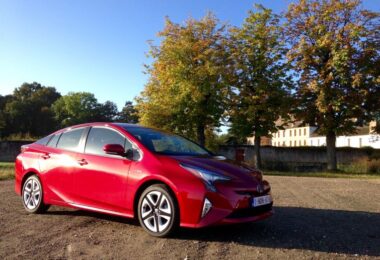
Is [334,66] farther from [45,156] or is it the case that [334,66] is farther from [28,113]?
[28,113]

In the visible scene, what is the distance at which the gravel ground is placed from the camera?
532cm

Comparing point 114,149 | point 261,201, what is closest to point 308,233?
point 261,201

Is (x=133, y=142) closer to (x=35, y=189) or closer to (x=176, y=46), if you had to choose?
(x=35, y=189)

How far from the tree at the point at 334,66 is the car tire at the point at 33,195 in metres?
24.6

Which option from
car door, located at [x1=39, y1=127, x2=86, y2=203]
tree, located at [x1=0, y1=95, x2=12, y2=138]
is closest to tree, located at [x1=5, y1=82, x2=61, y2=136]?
tree, located at [x1=0, y1=95, x2=12, y2=138]

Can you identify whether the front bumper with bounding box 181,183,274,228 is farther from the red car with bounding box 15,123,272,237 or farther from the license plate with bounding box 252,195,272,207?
the license plate with bounding box 252,195,272,207

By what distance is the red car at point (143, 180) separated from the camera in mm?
5797

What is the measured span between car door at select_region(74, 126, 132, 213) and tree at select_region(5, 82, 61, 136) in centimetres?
8269

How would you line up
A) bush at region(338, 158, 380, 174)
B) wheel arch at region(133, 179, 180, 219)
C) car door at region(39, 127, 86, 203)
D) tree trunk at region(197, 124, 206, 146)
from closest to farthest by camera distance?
wheel arch at region(133, 179, 180, 219)
car door at region(39, 127, 86, 203)
bush at region(338, 158, 380, 174)
tree trunk at region(197, 124, 206, 146)

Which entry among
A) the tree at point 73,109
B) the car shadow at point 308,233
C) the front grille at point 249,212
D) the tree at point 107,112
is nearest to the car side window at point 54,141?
the car shadow at point 308,233

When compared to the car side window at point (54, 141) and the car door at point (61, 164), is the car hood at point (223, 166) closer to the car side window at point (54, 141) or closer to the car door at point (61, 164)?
the car door at point (61, 164)

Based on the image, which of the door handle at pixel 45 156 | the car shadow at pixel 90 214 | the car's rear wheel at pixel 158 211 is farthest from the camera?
the door handle at pixel 45 156

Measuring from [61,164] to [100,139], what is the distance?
2.76ft

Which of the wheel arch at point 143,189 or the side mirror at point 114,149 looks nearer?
the wheel arch at point 143,189
